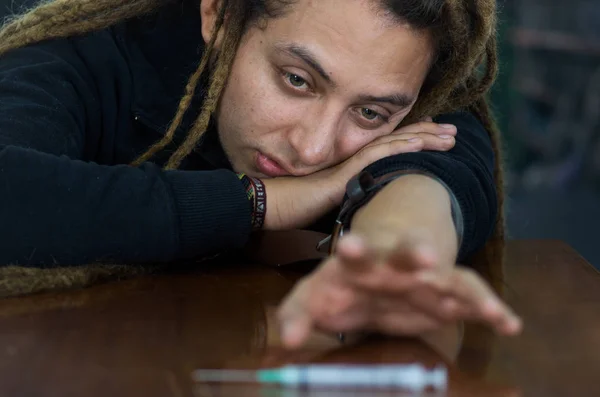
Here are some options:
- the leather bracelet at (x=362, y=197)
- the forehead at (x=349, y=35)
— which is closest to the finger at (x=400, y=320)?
Answer: the leather bracelet at (x=362, y=197)

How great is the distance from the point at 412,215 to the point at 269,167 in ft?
1.38

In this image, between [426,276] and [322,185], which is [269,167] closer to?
[322,185]

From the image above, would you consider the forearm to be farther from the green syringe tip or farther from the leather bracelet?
the green syringe tip

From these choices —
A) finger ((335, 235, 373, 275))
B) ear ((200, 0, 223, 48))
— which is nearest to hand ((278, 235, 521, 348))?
finger ((335, 235, 373, 275))

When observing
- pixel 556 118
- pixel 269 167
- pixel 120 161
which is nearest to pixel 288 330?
pixel 269 167

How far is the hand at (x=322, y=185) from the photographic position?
1139mm

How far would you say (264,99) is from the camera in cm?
120

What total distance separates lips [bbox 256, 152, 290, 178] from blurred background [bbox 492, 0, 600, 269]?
2152 millimetres

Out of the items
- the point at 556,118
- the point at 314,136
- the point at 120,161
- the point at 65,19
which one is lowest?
the point at 556,118

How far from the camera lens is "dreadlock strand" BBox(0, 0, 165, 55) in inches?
50.9

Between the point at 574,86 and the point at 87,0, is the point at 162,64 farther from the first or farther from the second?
the point at 574,86

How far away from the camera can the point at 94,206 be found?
978 mm

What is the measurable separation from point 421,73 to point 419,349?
585mm

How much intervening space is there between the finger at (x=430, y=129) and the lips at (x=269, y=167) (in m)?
0.17
